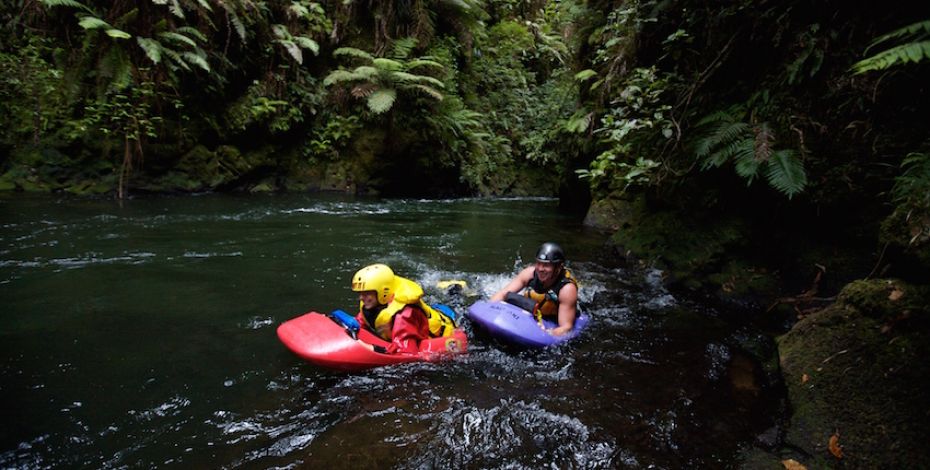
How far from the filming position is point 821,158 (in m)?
4.49

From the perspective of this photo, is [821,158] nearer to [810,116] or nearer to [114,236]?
[810,116]

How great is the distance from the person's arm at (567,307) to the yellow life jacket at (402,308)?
1.08 meters

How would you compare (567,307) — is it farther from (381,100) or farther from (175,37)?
(175,37)

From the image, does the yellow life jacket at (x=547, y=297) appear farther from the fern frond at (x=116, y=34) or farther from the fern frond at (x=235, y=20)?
the fern frond at (x=235, y=20)

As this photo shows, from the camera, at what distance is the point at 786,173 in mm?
4051

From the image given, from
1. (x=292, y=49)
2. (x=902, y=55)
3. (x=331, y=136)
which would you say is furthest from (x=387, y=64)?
(x=902, y=55)

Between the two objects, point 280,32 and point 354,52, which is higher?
point 280,32

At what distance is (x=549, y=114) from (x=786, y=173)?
604 inches

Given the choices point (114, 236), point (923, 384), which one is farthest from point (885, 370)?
point (114, 236)

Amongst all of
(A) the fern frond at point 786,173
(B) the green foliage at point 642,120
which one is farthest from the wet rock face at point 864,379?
(B) the green foliage at point 642,120

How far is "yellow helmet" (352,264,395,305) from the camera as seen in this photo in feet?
12.1

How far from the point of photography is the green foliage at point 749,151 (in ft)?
13.3

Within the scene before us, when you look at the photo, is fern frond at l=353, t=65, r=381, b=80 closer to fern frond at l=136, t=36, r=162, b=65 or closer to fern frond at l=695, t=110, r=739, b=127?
fern frond at l=136, t=36, r=162, b=65

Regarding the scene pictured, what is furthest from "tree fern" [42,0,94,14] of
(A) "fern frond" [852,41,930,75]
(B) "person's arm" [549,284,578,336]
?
(A) "fern frond" [852,41,930,75]
